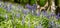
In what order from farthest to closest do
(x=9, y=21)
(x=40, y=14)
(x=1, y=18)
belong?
(x=40, y=14), (x=1, y=18), (x=9, y=21)

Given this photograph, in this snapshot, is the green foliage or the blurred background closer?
the blurred background

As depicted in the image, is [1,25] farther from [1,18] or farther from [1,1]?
[1,1]

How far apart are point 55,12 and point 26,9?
17.9 inches

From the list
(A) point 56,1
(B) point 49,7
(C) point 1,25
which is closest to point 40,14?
(B) point 49,7

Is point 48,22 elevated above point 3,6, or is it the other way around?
point 3,6

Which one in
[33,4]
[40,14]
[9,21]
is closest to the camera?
[9,21]

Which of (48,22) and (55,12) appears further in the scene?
(55,12)

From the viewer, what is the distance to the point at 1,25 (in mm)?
2555

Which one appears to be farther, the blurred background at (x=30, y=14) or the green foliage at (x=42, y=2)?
the green foliage at (x=42, y=2)

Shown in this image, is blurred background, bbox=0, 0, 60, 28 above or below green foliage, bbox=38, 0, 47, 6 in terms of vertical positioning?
below

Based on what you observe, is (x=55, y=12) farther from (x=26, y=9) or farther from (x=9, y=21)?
(x=9, y=21)

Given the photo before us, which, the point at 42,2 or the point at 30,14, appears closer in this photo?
the point at 30,14

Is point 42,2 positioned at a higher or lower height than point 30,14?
higher

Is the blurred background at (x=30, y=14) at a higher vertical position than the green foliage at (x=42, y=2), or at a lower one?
lower
